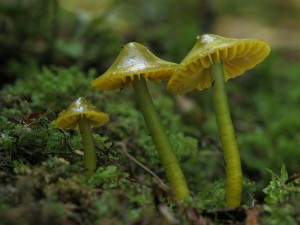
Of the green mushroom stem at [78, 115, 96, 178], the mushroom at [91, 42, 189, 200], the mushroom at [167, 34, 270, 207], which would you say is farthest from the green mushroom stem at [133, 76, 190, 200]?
the green mushroom stem at [78, 115, 96, 178]

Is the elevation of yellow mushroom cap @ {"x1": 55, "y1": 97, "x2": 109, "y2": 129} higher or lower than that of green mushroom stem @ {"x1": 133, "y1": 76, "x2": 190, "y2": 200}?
higher

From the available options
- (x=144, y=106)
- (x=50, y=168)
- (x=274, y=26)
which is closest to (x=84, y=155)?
(x=50, y=168)

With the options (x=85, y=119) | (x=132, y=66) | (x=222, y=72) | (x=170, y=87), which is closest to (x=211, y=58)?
(x=222, y=72)

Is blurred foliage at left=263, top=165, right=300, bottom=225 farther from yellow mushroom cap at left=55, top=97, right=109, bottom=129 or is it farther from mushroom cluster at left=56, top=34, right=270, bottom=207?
yellow mushroom cap at left=55, top=97, right=109, bottom=129

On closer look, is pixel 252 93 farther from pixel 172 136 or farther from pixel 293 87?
pixel 172 136

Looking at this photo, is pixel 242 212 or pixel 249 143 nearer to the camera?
pixel 242 212

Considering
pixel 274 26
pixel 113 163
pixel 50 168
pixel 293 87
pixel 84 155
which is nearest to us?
pixel 50 168

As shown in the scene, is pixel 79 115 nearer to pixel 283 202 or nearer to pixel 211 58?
pixel 211 58

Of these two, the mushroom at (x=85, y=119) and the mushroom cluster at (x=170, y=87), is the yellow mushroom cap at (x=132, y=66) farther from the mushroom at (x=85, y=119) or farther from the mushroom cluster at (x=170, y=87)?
the mushroom at (x=85, y=119)
